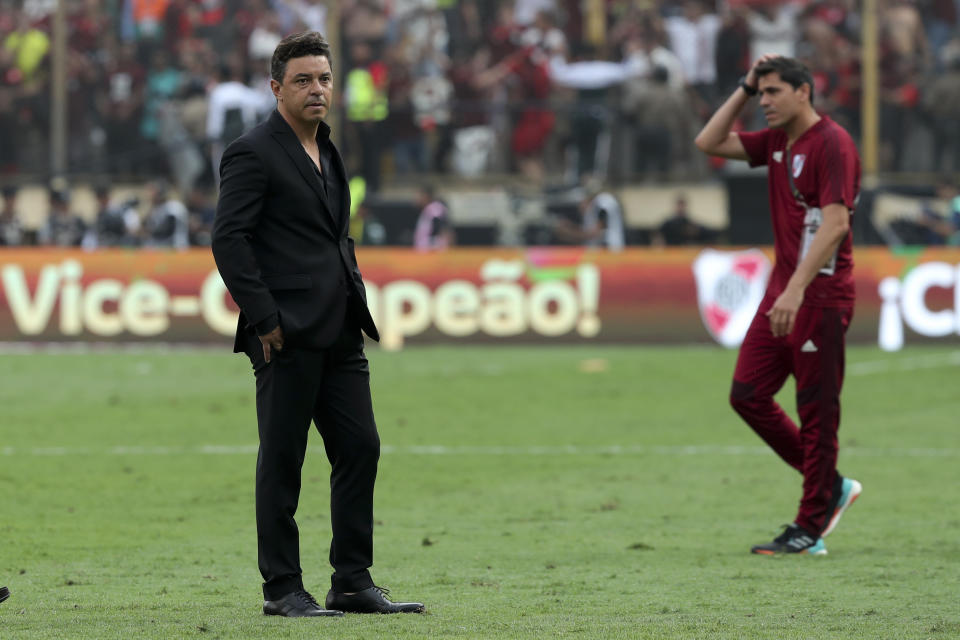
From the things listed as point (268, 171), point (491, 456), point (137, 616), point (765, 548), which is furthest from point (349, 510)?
point (491, 456)

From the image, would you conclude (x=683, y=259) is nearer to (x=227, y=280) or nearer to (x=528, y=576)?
(x=528, y=576)

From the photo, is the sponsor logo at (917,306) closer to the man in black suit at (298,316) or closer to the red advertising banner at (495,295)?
the red advertising banner at (495,295)

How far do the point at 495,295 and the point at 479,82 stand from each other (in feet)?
16.9

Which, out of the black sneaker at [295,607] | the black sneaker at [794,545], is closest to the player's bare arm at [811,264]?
the black sneaker at [794,545]

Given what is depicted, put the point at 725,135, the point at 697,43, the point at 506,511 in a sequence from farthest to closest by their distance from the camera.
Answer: the point at 697,43 < the point at 506,511 < the point at 725,135

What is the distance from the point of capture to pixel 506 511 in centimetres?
880

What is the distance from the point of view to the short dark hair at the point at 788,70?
298 inches

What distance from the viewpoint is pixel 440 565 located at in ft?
23.3

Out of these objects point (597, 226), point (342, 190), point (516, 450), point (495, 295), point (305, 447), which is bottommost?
point (516, 450)

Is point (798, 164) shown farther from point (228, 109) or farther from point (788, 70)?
point (228, 109)

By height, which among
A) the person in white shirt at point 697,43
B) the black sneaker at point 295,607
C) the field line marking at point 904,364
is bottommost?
the field line marking at point 904,364

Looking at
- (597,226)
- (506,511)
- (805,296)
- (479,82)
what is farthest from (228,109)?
(805,296)

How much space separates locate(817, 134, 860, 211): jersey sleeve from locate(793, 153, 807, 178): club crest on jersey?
82 millimetres

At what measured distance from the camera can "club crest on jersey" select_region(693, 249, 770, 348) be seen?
1877cm
